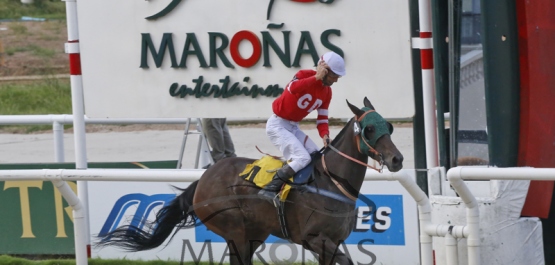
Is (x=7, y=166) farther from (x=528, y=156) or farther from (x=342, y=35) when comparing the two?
(x=528, y=156)

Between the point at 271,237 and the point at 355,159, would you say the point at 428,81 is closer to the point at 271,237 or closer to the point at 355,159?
the point at 355,159

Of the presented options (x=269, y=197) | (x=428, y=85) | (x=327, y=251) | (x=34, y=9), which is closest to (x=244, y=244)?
(x=269, y=197)

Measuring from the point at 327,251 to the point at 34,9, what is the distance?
23.2m

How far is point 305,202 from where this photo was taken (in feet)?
19.0

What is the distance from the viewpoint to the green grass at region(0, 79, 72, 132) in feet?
55.6

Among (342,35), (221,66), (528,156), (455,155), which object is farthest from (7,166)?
Answer: (528,156)

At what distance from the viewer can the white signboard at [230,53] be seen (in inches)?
254

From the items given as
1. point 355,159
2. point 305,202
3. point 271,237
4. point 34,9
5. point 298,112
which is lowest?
point 271,237

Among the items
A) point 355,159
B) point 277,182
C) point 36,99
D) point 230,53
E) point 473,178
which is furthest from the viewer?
point 36,99

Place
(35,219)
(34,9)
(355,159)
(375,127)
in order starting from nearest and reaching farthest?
(375,127) → (355,159) → (35,219) → (34,9)

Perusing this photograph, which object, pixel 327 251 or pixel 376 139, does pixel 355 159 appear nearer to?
Answer: pixel 376 139

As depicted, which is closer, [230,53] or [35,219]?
[230,53]

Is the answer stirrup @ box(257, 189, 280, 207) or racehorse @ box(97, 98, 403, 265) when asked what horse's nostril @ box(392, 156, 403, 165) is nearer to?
racehorse @ box(97, 98, 403, 265)

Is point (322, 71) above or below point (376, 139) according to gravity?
above
